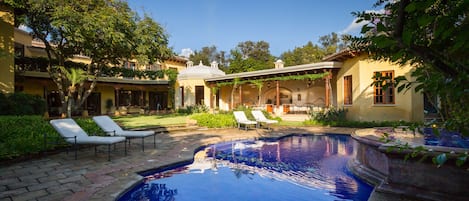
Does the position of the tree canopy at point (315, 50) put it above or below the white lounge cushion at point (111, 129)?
above

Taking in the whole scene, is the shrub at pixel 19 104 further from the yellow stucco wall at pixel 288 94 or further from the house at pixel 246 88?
the yellow stucco wall at pixel 288 94

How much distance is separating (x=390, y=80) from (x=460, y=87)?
31 cm

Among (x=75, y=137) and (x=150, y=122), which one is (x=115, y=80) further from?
(x=75, y=137)

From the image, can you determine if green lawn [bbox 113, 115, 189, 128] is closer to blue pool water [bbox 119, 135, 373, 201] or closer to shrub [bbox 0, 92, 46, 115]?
shrub [bbox 0, 92, 46, 115]

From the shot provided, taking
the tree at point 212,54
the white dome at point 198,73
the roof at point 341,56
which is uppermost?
the tree at point 212,54

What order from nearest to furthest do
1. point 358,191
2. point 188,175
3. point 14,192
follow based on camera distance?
point 14,192 < point 358,191 < point 188,175

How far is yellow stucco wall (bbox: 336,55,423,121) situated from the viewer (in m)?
12.5

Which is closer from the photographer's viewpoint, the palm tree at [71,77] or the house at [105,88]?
the palm tree at [71,77]

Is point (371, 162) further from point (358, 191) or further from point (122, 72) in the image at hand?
point (122, 72)

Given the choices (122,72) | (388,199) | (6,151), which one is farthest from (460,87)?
(122,72)

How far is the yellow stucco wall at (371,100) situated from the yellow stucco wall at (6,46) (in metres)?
16.0

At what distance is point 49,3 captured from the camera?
11.3m

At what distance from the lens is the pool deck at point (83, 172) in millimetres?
4066

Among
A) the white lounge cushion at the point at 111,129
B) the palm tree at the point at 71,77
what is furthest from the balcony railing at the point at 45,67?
the white lounge cushion at the point at 111,129
